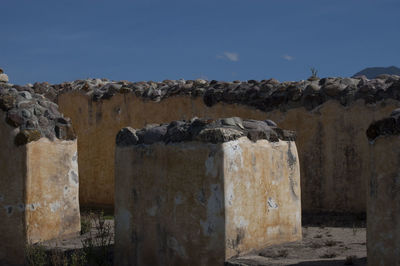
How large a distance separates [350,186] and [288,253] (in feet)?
11.9

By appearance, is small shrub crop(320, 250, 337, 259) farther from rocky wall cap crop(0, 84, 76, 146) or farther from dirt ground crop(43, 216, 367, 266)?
rocky wall cap crop(0, 84, 76, 146)

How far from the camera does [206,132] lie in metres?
4.95

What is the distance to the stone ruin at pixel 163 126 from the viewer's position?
257 inches

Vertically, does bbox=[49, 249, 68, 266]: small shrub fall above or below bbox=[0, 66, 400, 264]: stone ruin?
below

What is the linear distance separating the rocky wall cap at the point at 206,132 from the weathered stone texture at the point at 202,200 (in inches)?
2.3

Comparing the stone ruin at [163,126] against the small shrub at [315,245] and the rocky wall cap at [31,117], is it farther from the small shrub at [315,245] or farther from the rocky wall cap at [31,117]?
the small shrub at [315,245]

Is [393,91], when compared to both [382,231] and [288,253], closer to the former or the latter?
[288,253]

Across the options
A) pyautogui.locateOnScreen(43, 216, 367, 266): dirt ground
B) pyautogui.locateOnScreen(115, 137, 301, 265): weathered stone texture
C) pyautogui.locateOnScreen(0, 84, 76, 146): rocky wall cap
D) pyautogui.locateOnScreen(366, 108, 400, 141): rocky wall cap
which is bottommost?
pyautogui.locateOnScreen(43, 216, 367, 266): dirt ground

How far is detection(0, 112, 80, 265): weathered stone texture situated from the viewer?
255 inches

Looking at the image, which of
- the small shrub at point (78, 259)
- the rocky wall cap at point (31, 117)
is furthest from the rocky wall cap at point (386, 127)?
the rocky wall cap at point (31, 117)

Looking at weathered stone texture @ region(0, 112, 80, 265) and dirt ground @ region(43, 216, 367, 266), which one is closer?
dirt ground @ region(43, 216, 367, 266)

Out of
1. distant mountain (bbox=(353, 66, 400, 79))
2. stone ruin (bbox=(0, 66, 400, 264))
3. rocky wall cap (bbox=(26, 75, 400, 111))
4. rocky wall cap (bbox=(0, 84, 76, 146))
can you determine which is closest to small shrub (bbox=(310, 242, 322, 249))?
stone ruin (bbox=(0, 66, 400, 264))

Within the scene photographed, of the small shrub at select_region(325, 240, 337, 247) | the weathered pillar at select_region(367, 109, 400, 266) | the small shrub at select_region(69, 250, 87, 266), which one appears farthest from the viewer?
the small shrub at select_region(325, 240, 337, 247)

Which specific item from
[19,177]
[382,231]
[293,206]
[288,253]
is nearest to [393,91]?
[293,206]
